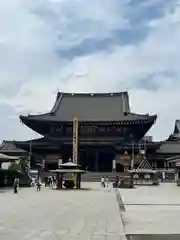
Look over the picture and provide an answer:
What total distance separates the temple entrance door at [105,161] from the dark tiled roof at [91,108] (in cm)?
574

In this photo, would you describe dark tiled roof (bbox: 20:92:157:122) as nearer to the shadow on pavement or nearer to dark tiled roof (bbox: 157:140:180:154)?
dark tiled roof (bbox: 157:140:180:154)

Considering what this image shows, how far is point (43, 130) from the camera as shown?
252 ft

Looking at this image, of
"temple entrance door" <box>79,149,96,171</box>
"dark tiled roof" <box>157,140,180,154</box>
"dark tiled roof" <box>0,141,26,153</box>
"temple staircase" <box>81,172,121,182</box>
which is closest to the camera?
"temple staircase" <box>81,172,121,182</box>

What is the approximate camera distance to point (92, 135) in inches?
2906

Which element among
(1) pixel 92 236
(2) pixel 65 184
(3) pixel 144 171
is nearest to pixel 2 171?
(2) pixel 65 184

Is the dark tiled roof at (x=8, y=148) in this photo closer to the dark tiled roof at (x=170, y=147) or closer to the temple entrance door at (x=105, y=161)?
the temple entrance door at (x=105, y=161)

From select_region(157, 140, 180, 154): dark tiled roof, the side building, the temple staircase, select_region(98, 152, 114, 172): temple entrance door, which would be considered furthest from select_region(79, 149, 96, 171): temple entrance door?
select_region(157, 140, 180, 154): dark tiled roof

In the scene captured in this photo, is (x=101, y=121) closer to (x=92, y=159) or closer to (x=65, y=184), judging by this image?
(x=92, y=159)

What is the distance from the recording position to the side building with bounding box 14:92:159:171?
7188 centimetres

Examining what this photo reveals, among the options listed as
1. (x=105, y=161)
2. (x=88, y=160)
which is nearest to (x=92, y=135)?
(x=88, y=160)

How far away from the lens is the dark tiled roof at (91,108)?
75.6 metres

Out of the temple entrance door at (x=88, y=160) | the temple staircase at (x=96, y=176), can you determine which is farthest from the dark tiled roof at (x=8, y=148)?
the temple staircase at (x=96, y=176)

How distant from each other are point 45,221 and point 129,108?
64.7 metres

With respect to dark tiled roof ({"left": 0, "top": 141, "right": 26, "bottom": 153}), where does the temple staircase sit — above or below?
below
